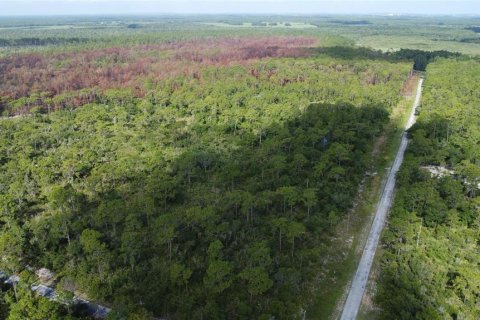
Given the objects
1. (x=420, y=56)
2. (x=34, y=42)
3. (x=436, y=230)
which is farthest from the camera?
(x=34, y=42)

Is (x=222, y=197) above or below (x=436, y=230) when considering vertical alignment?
above

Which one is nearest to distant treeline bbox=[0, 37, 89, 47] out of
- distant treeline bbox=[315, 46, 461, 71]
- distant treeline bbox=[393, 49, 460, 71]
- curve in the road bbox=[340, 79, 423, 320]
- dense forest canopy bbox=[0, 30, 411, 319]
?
dense forest canopy bbox=[0, 30, 411, 319]

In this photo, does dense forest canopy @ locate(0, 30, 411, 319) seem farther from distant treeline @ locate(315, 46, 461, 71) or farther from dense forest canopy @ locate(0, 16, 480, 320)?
distant treeline @ locate(315, 46, 461, 71)

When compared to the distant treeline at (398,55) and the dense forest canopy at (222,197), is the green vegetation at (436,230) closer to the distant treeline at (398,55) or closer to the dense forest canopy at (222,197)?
the dense forest canopy at (222,197)

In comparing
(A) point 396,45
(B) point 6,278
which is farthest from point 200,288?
(A) point 396,45

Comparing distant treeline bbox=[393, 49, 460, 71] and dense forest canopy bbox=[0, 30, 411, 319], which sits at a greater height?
distant treeline bbox=[393, 49, 460, 71]

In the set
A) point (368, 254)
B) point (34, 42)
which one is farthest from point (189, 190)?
point (34, 42)

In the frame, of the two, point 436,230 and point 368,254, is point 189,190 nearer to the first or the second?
point 368,254

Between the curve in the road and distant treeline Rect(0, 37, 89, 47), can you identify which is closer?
the curve in the road
